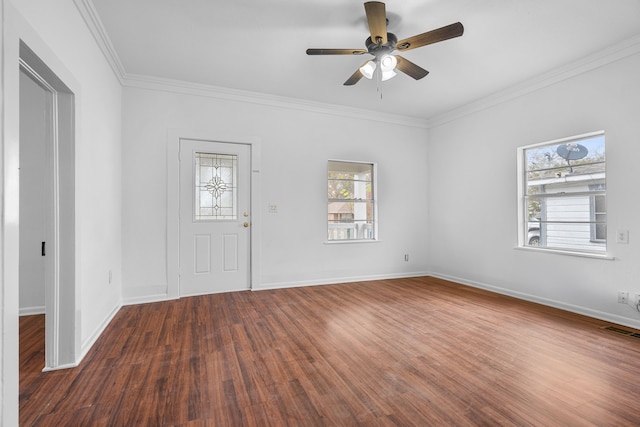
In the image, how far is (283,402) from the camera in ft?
5.78

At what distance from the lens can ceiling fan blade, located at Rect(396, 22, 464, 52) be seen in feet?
7.37

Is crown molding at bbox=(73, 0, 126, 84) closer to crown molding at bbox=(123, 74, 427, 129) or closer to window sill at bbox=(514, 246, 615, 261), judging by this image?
crown molding at bbox=(123, 74, 427, 129)

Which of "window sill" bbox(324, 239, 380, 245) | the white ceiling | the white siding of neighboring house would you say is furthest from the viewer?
"window sill" bbox(324, 239, 380, 245)

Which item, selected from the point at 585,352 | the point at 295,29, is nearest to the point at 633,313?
the point at 585,352

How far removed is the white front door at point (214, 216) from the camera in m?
3.98

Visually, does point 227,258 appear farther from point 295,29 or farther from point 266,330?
point 295,29

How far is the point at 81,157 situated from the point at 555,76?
16.1 ft

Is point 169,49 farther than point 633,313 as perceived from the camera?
Yes

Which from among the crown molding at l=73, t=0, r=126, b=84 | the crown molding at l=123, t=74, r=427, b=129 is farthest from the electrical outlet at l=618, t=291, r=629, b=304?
the crown molding at l=73, t=0, r=126, b=84

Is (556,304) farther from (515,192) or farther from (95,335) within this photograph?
(95,335)

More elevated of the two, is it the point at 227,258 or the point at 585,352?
the point at 227,258

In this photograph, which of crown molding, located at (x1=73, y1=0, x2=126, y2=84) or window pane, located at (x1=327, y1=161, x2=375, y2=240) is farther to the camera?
window pane, located at (x1=327, y1=161, x2=375, y2=240)

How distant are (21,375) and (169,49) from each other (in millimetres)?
3043

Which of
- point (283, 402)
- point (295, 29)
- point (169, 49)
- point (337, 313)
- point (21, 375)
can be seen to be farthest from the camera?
point (337, 313)
